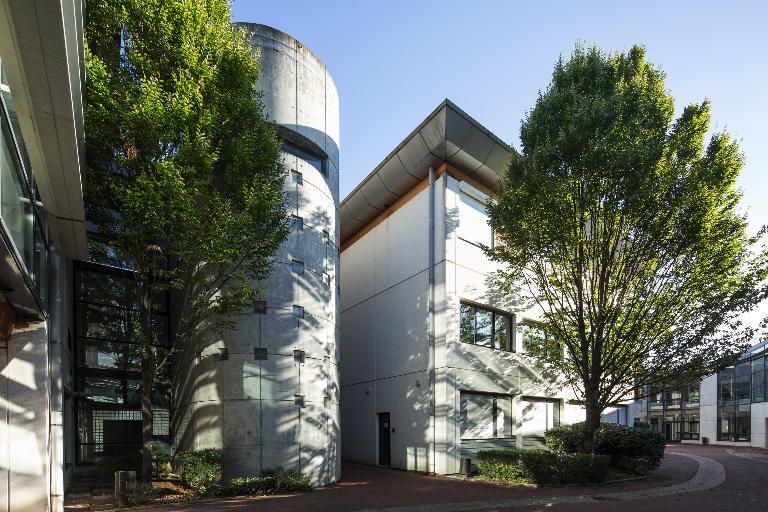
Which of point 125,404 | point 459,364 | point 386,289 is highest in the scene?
point 386,289

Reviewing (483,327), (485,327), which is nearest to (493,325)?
(485,327)

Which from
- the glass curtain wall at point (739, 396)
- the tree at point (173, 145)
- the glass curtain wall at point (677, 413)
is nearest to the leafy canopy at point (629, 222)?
the tree at point (173, 145)

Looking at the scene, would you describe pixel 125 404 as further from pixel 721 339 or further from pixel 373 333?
pixel 721 339

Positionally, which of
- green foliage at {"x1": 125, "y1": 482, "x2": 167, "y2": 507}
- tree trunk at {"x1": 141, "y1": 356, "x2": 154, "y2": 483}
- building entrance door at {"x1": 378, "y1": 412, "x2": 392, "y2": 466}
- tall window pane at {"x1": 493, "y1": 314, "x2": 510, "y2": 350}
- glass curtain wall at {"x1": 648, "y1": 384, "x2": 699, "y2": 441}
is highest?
tall window pane at {"x1": 493, "y1": 314, "x2": 510, "y2": 350}

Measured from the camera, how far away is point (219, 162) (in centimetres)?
1361

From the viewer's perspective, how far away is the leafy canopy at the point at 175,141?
11.7 metres

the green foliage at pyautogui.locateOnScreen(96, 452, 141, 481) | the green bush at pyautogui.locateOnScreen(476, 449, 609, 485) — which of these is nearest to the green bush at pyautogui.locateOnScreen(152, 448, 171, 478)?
the green foliage at pyautogui.locateOnScreen(96, 452, 141, 481)

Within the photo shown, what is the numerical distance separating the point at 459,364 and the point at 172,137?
12.6 meters

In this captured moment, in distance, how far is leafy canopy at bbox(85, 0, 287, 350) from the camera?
11.7 m

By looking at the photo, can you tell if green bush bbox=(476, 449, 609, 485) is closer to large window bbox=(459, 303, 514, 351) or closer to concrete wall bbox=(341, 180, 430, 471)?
concrete wall bbox=(341, 180, 430, 471)

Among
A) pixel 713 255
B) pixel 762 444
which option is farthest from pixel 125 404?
pixel 762 444

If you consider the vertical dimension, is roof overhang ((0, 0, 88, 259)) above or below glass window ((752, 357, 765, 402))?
above

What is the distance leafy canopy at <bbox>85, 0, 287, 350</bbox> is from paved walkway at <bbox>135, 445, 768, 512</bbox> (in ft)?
17.9

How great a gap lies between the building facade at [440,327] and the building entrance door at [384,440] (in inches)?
1.7
